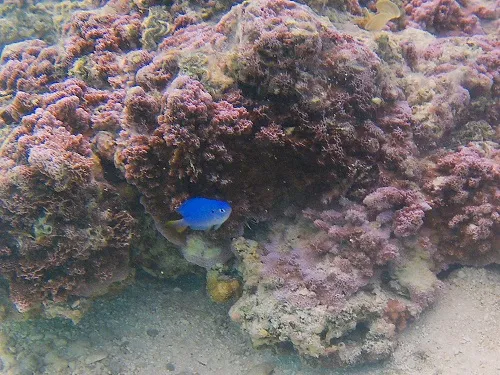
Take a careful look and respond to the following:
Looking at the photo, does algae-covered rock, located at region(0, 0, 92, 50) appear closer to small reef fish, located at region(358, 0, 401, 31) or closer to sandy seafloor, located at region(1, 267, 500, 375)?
sandy seafloor, located at region(1, 267, 500, 375)

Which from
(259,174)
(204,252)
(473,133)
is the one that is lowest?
(204,252)

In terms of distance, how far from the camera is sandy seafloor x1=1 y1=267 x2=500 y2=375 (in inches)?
148

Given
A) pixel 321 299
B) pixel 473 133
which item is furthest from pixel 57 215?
pixel 473 133

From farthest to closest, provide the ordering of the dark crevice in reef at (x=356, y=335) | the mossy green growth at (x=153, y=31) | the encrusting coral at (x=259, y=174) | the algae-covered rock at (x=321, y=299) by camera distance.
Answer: the mossy green growth at (x=153, y=31), the dark crevice in reef at (x=356, y=335), the algae-covered rock at (x=321, y=299), the encrusting coral at (x=259, y=174)

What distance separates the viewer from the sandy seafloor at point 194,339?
3.75 meters

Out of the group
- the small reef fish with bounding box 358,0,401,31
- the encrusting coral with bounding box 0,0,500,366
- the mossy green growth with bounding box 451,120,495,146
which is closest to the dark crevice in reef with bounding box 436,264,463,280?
the encrusting coral with bounding box 0,0,500,366

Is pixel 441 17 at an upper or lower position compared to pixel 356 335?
upper

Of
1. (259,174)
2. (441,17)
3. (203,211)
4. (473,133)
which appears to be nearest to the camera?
(203,211)

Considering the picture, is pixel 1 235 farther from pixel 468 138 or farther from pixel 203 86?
pixel 468 138

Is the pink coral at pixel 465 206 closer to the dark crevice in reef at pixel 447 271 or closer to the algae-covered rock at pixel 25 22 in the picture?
the dark crevice in reef at pixel 447 271

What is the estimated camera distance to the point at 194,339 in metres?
4.38

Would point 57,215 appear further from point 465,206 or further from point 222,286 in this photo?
point 465,206

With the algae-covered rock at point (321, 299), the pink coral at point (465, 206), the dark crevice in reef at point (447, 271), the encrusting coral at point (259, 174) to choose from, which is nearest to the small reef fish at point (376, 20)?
the encrusting coral at point (259, 174)

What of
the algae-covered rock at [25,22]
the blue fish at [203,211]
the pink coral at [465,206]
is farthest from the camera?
the algae-covered rock at [25,22]
